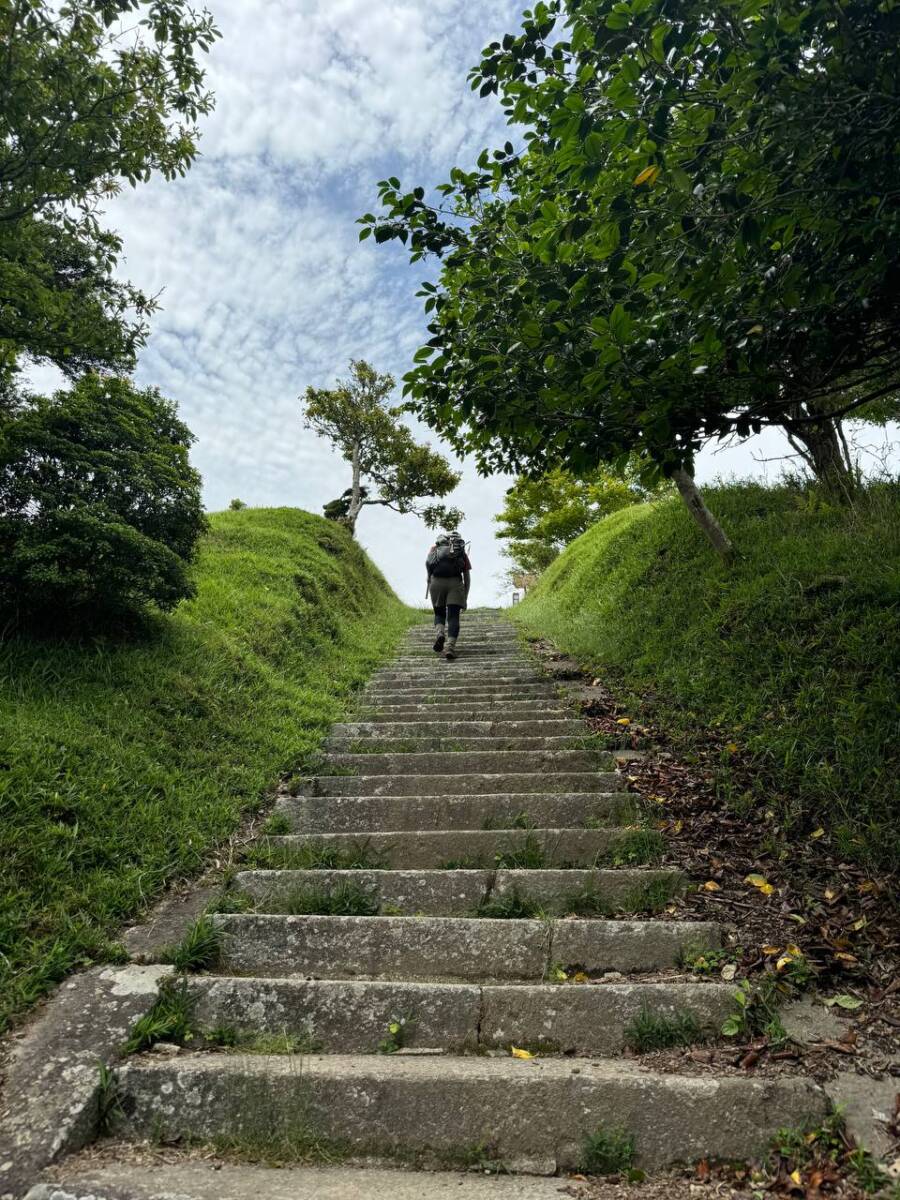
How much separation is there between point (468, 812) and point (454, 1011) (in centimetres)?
176

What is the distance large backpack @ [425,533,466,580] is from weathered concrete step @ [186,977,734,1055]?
7.57m

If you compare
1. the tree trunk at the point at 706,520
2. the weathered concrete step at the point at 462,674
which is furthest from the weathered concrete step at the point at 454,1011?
the tree trunk at the point at 706,520

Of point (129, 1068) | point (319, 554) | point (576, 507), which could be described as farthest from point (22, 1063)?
point (576, 507)

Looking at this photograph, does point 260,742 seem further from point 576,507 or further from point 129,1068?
point 576,507

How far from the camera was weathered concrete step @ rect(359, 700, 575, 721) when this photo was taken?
21.9ft

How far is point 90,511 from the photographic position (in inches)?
219

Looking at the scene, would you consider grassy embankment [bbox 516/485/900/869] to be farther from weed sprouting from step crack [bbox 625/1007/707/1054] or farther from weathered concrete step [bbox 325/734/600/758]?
weed sprouting from step crack [bbox 625/1007/707/1054]

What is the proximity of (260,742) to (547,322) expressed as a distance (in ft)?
13.5

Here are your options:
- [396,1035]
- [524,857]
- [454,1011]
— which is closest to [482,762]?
[524,857]

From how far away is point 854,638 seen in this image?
4895 millimetres

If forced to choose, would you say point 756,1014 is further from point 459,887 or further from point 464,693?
point 464,693

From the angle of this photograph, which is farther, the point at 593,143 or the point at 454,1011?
the point at 454,1011

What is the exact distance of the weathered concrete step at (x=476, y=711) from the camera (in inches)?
263

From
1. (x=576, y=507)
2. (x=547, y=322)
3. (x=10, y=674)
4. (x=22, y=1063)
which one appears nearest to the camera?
(x=22, y=1063)
